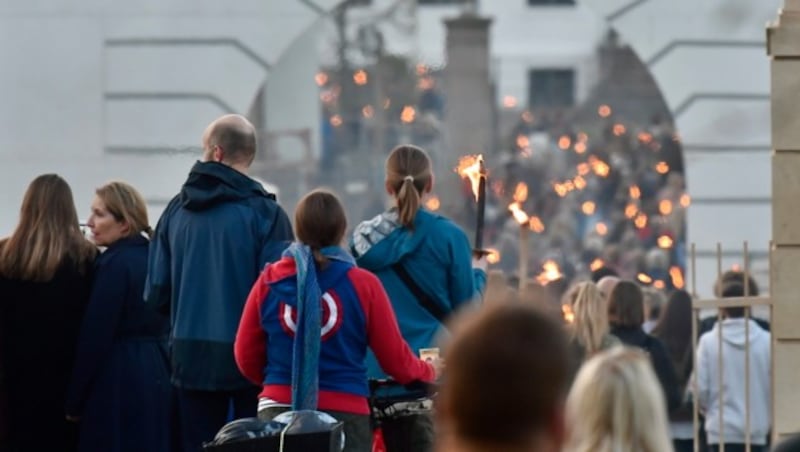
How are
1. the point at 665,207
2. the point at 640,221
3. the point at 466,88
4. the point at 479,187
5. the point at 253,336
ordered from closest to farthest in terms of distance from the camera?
the point at 253,336 → the point at 479,187 → the point at 665,207 → the point at 640,221 → the point at 466,88

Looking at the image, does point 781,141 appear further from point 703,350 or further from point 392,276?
point 703,350

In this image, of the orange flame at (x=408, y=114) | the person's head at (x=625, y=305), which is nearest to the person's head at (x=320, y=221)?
the person's head at (x=625, y=305)

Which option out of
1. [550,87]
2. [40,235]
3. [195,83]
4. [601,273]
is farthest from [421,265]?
[550,87]

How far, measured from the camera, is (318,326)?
283 inches

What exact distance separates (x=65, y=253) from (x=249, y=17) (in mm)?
8015

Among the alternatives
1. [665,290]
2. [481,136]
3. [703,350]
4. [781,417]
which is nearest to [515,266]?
[665,290]

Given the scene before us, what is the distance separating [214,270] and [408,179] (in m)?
0.84

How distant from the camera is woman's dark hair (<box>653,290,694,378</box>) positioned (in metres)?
13.0

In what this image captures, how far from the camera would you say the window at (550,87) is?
5373 cm

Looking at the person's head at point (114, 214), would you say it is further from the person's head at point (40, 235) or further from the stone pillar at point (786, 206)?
the stone pillar at point (786, 206)

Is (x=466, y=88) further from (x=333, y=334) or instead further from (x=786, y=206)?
(x=333, y=334)

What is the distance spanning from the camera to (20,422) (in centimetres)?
850

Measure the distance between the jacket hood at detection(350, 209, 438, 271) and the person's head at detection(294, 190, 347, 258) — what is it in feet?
2.02

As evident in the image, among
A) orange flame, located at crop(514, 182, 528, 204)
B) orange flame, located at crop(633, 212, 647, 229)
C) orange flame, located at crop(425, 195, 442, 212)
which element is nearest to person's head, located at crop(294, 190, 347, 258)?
orange flame, located at crop(514, 182, 528, 204)
